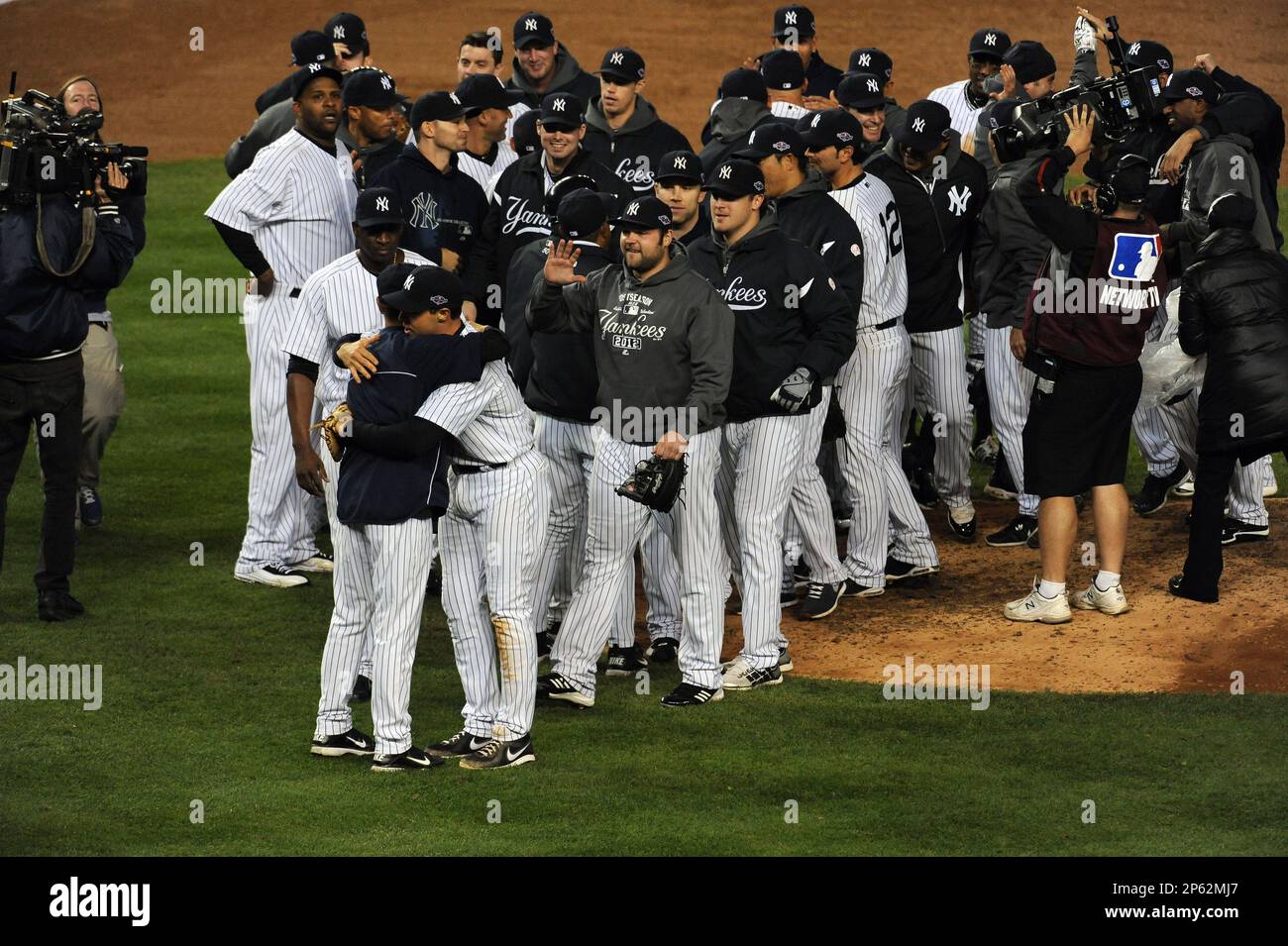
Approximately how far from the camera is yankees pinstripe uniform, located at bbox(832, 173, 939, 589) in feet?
27.5

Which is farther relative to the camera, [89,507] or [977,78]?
[977,78]

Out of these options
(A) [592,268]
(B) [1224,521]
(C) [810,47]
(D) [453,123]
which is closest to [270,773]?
(A) [592,268]

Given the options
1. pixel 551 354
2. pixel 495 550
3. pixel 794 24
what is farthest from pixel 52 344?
pixel 794 24

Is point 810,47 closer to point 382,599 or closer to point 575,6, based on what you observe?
point 382,599

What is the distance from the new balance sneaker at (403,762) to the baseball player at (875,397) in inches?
107

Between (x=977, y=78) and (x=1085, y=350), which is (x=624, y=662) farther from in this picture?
(x=977, y=78)

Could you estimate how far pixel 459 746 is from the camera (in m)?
6.47

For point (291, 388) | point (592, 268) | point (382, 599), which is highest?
point (592, 268)

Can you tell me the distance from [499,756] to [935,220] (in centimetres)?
377

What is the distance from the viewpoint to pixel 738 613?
8352 millimetres

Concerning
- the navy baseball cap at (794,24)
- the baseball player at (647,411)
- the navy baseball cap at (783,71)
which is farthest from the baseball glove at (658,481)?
the navy baseball cap at (794,24)

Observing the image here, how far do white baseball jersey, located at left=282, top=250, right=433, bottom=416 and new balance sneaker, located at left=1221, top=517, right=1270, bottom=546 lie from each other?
170 inches

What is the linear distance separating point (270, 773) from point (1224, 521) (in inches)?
195

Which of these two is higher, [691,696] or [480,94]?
[480,94]
